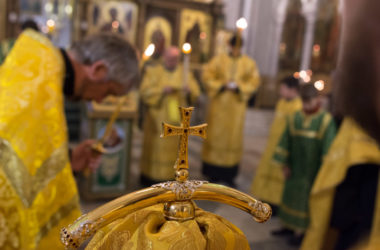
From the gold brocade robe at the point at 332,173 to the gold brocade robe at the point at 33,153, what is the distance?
1.60 meters

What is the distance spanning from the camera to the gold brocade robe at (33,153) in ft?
4.08

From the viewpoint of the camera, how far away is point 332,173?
2432 mm

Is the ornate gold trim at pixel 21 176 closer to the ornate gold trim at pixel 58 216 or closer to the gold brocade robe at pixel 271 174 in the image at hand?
the ornate gold trim at pixel 58 216

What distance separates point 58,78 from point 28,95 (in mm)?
139

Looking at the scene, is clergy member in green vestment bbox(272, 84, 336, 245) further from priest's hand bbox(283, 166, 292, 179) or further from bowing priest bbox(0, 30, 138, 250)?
bowing priest bbox(0, 30, 138, 250)

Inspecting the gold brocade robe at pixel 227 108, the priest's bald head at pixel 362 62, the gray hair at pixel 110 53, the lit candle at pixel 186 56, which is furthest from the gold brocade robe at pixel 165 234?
the gold brocade robe at pixel 227 108

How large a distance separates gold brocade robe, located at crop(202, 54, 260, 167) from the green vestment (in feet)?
5.63

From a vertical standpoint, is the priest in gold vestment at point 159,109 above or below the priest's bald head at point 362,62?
below

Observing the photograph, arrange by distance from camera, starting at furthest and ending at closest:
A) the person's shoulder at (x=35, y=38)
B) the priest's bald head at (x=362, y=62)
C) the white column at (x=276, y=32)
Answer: the white column at (x=276, y=32)
the person's shoulder at (x=35, y=38)
the priest's bald head at (x=362, y=62)

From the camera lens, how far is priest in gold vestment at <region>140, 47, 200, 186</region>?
4.90m

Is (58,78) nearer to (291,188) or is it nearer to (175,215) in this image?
(175,215)

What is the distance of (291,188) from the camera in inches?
144

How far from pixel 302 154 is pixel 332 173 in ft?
3.55

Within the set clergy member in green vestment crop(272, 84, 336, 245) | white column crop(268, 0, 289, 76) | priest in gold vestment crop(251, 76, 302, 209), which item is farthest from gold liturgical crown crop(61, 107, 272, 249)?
white column crop(268, 0, 289, 76)
